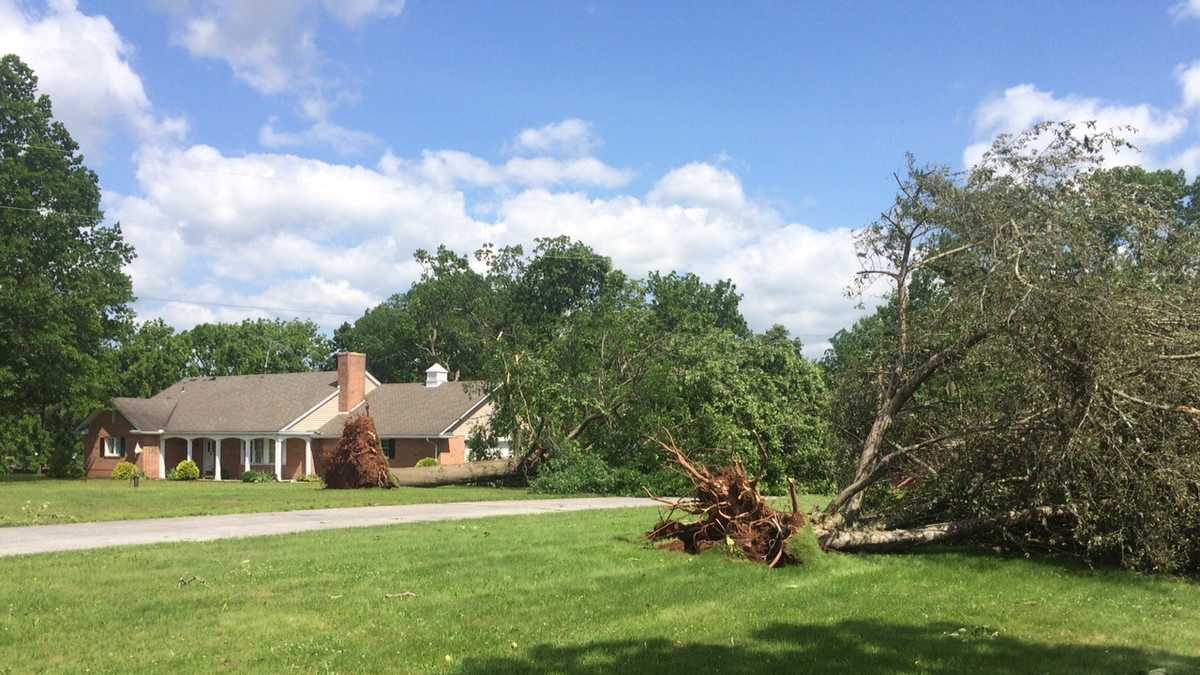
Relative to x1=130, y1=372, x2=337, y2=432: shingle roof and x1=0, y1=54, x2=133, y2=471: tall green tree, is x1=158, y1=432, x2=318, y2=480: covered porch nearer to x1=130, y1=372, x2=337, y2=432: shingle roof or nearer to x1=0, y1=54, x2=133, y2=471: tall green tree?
x1=130, y1=372, x2=337, y2=432: shingle roof

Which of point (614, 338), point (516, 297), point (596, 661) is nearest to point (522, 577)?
point (596, 661)

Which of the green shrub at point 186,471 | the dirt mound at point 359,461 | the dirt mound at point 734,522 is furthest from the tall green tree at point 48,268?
the dirt mound at point 734,522

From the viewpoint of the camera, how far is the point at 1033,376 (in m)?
9.88

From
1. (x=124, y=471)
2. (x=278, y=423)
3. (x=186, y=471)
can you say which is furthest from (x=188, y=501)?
(x=186, y=471)

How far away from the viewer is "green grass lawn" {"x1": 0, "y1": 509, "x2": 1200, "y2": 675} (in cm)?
629

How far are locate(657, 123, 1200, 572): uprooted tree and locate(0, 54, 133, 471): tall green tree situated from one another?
34834 millimetres

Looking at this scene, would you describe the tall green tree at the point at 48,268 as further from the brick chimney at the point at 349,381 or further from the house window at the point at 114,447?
the brick chimney at the point at 349,381

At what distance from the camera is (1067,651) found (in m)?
6.62

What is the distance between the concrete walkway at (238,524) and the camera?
12.8m

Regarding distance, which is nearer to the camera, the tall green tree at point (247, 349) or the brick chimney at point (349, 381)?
the brick chimney at point (349, 381)

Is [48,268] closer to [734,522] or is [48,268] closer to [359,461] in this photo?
[359,461]

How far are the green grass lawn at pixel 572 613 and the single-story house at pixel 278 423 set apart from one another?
2998 cm

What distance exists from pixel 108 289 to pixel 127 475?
7975 millimetres

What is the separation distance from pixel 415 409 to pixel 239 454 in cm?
863
